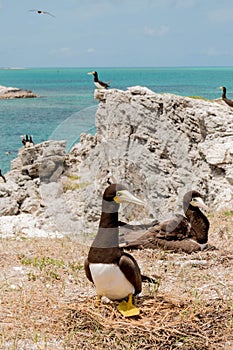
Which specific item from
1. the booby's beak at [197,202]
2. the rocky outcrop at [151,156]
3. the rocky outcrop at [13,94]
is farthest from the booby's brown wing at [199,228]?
the rocky outcrop at [13,94]

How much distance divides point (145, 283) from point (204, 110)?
7.68m

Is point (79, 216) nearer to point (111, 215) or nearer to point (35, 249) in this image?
point (35, 249)

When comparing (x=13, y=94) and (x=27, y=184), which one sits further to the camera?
(x=13, y=94)

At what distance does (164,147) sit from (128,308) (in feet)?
25.9

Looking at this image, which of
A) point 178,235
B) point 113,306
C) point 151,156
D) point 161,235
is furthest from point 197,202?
point 151,156

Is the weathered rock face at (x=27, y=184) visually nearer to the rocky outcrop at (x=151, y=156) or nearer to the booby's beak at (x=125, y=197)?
the rocky outcrop at (x=151, y=156)

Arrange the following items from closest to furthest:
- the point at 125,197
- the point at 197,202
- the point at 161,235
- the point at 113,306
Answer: the point at 125,197 < the point at 113,306 < the point at 161,235 < the point at 197,202

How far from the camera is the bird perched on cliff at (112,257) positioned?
442 cm

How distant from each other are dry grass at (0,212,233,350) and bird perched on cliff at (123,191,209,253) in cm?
14

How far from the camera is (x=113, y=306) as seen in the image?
4.73 m

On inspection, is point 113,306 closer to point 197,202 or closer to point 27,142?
point 197,202

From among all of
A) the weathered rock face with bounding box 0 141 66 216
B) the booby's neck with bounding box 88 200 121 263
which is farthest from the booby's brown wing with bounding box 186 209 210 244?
the weathered rock face with bounding box 0 141 66 216

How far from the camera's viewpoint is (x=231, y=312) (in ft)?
15.4

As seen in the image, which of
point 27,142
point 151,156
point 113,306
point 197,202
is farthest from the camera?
point 27,142
